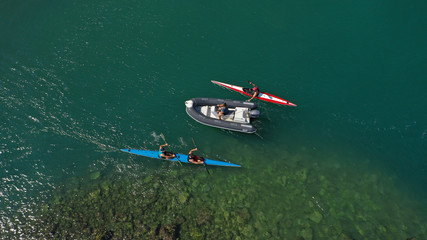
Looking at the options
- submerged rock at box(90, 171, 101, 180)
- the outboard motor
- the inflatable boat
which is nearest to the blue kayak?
the inflatable boat

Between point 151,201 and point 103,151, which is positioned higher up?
point 103,151

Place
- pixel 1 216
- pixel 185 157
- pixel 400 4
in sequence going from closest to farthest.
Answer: pixel 1 216
pixel 185 157
pixel 400 4

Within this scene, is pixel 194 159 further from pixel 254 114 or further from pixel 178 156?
pixel 254 114

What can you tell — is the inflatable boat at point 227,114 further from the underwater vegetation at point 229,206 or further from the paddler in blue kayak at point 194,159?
the underwater vegetation at point 229,206

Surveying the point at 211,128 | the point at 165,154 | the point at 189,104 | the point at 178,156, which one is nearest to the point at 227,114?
the point at 211,128

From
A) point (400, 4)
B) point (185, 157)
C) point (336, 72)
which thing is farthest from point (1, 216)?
point (400, 4)

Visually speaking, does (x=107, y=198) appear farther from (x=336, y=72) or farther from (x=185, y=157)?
(x=336, y=72)
